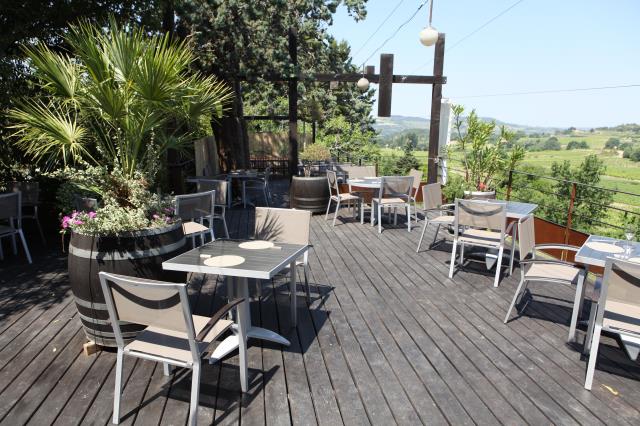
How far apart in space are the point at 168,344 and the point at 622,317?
2.40 m

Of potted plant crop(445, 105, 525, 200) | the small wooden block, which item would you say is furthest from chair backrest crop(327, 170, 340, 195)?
the small wooden block

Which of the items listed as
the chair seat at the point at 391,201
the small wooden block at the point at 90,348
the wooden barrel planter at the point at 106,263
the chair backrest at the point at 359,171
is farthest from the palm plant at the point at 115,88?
the chair backrest at the point at 359,171

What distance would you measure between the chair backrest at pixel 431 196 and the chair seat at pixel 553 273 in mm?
1714


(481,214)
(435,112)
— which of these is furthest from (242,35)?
(481,214)

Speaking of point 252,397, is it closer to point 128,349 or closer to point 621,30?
point 128,349

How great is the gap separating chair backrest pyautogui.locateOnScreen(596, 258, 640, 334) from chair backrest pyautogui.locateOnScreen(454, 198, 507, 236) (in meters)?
1.60

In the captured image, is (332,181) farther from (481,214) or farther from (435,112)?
(435,112)

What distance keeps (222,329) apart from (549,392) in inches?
71.2

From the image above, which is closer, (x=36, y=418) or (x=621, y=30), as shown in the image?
(x=36, y=418)

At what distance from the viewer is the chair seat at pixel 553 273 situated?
296 centimetres

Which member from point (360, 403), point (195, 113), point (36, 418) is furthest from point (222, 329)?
point (195, 113)

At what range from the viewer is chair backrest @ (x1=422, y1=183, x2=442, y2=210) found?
487 cm

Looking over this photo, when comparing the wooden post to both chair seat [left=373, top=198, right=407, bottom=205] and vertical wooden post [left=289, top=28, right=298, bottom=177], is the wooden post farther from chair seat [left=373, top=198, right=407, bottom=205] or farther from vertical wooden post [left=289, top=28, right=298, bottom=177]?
chair seat [left=373, top=198, right=407, bottom=205]

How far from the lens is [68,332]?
2916 mm
